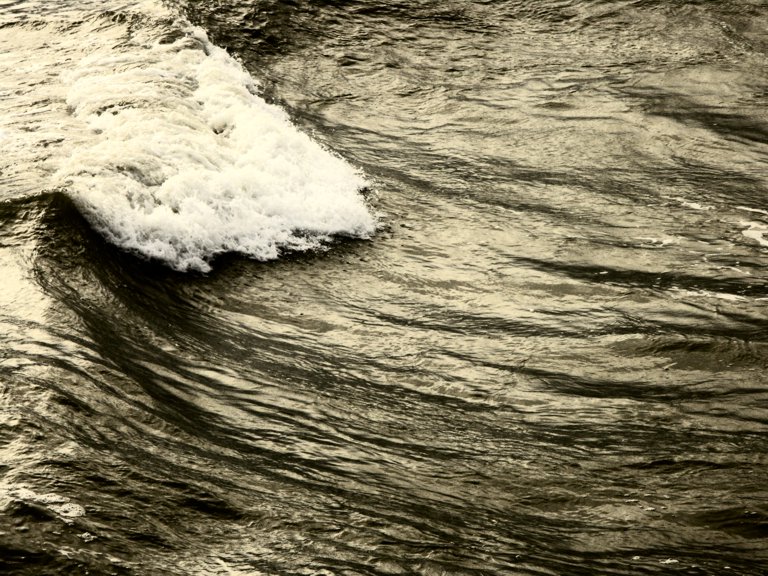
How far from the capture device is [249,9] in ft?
29.8

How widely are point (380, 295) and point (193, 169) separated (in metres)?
1.56

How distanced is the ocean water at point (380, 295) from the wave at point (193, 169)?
26 millimetres

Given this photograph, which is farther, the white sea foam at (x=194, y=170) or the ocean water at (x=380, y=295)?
the white sea foam at (x=194, y=170)

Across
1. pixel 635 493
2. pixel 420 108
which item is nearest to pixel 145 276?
pixel 635 493

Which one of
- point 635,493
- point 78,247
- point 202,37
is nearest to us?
point 635,493

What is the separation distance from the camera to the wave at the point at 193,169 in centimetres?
544

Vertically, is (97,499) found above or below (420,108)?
below

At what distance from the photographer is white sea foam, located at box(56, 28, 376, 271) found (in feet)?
17.9

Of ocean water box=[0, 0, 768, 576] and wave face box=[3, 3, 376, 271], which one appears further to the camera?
wave face box=[3, 3, 376, 271]

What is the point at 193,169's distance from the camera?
236 inches

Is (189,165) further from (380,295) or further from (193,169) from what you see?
(380,295)

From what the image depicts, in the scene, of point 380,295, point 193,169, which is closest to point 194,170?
point 193,169

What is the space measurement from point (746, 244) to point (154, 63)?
4.58 metres

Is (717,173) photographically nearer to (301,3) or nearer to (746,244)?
(746,244)
